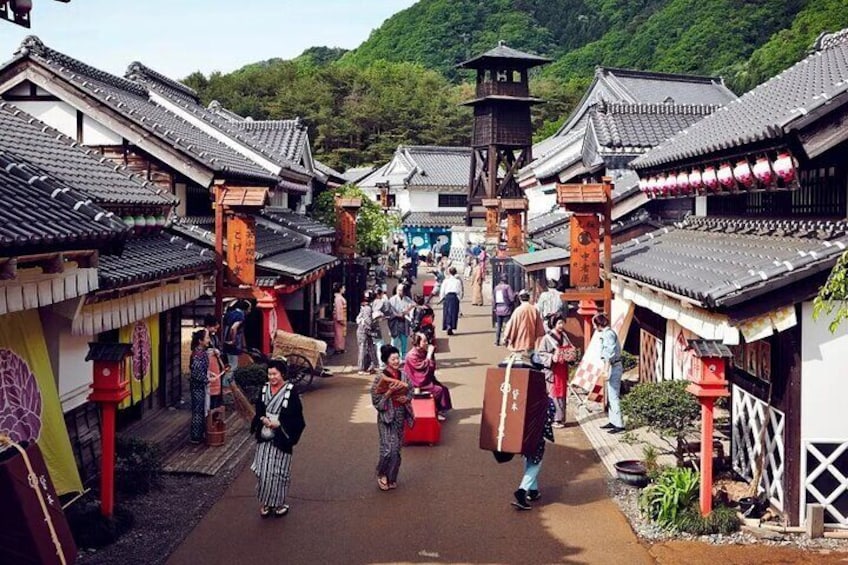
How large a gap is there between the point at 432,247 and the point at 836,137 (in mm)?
56715

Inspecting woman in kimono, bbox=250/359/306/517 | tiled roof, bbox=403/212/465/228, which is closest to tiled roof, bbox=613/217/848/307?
woman in kimono, bbox=250/359/306/517

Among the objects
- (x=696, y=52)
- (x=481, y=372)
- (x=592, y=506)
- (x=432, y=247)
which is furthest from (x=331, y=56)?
(x=592, y=506)

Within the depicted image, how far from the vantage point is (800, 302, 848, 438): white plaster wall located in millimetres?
9188

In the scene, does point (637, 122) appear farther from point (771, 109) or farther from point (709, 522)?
point (709, 522)

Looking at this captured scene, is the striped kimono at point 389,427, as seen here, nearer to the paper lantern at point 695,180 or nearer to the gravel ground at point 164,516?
the gravel ground at point 164,516

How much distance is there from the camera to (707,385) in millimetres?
9531

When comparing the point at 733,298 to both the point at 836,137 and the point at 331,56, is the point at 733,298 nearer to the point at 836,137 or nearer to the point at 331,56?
the point at 836,137

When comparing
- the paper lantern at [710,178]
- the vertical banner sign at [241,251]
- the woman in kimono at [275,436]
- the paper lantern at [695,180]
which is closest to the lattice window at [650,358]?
the paper lantern at [695,180]

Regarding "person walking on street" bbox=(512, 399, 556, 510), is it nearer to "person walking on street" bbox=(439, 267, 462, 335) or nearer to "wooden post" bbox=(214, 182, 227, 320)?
"wooden post" bbox=(214, 182, 227, 320)

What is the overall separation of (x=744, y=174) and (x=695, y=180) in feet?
8.36

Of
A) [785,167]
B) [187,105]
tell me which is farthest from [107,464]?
[187,105]

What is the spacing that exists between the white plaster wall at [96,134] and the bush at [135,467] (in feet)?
30.9

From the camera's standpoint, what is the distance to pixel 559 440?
14.2 m

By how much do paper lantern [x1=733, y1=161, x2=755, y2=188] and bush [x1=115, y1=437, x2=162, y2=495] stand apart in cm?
858
